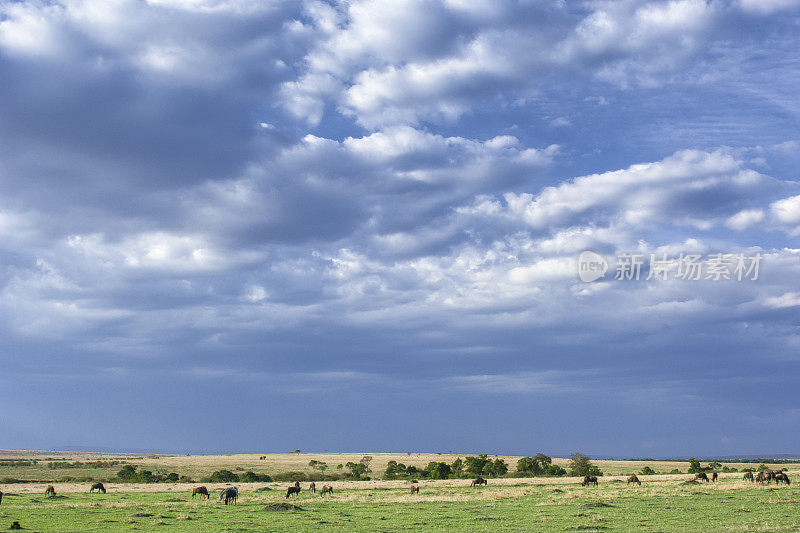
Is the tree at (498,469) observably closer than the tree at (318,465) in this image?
Yes

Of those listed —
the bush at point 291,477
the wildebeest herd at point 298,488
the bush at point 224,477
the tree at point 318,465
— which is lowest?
the tree at point 318,465

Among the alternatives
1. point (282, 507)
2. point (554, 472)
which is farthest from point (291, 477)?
point (282, 507)

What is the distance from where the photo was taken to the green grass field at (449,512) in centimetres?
3306

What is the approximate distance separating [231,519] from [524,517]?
18140 millimetres

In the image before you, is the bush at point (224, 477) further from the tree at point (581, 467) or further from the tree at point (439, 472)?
the tree at point (581, 467)

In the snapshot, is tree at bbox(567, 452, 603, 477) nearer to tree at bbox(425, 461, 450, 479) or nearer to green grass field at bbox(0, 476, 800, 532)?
tree at bbox(425, 461, 450, 479)

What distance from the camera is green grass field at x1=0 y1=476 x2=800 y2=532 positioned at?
33.1 m

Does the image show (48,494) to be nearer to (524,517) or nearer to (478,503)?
(478,503)

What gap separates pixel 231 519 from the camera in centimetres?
3828

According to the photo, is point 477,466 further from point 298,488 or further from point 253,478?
point 298,488

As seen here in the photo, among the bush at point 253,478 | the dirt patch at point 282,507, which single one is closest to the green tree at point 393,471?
the bush at point 253,478

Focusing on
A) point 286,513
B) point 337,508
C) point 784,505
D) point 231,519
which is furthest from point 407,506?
point 784,505

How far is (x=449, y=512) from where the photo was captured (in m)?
40.8

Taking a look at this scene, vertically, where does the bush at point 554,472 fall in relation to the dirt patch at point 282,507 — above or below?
below
